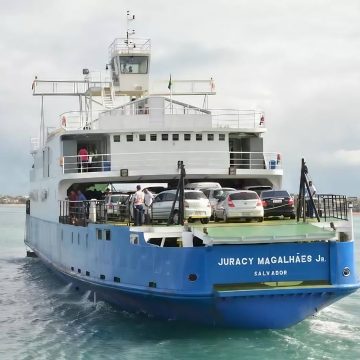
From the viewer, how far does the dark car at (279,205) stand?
22.1m

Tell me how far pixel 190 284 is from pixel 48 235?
14522mm

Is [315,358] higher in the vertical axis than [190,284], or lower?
lower

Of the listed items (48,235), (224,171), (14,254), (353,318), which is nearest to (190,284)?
(353,318)

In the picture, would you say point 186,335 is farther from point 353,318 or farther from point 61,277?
point 61,277

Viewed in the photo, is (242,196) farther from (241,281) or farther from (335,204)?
(241,281)

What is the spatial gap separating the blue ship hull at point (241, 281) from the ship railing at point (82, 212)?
3852mm

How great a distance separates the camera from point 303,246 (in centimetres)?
1602

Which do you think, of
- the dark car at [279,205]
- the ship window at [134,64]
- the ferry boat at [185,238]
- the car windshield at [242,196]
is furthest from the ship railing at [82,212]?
the ship window at [134,64]

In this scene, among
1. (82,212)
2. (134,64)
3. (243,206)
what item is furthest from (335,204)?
(134,64)

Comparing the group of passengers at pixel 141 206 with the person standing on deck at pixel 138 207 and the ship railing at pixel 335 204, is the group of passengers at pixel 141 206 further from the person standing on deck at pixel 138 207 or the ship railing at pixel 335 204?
the ship railing at pixel 335 204

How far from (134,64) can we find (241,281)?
19.1 m

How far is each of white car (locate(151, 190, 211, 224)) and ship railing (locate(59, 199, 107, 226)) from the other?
164 centimetres

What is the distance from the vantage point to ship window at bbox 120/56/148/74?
107 feet

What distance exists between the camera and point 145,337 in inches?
655
